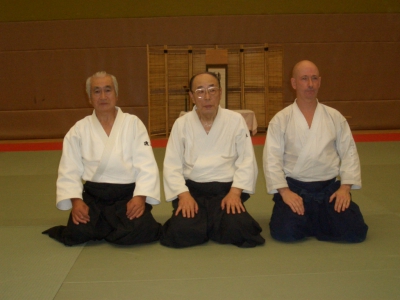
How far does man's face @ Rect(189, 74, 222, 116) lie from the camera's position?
3.23 meters

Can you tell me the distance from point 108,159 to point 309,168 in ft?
4.82

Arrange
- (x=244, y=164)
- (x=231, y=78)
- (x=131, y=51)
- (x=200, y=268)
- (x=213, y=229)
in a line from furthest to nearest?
(x=131, y=51) < (x=231, y=78) < (x=244, y=164) < (x=213, y=229) < (x=200, y=268)

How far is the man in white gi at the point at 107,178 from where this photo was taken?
10.4ft

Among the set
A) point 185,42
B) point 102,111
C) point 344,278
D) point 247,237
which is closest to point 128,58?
point 185,42

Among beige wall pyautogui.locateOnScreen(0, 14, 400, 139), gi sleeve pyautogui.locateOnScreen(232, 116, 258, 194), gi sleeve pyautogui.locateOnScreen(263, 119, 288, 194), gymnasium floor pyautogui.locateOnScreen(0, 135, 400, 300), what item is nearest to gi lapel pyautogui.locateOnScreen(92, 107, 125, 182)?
gymnasium floor pyautogui.locateOnScreen(0, 135, 400, 300)

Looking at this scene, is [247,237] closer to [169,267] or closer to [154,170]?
[169,267]

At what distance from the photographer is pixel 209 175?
3324mm

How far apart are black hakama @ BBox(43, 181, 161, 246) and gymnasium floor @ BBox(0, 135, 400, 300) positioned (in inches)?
2.7

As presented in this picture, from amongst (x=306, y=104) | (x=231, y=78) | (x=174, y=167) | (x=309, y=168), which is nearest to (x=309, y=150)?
(x=309, y=168)

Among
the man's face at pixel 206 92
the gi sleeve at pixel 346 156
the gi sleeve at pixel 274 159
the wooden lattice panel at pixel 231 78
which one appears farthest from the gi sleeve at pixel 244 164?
the wooden lattice panel at pixel 231 78

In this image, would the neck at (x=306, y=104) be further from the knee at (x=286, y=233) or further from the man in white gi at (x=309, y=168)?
the knee at (x=286, y=233)

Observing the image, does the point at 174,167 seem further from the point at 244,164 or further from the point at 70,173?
the point at 70,173

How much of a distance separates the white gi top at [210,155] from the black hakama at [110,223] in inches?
10.7

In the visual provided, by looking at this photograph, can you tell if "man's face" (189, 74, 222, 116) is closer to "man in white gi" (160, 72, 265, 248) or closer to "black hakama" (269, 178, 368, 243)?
"man in white gi" (160, 72, 265, 248)
